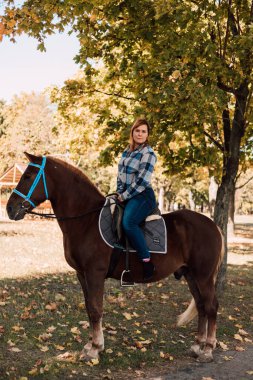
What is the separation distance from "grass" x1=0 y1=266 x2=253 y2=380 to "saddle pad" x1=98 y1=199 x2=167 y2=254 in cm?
164

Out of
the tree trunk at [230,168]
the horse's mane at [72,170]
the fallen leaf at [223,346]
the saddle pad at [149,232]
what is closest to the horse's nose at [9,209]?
the horse's mane at [72,170]

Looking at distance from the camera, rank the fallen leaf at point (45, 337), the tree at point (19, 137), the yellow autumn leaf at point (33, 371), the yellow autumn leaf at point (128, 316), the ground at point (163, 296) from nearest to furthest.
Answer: the yellow autumn leaf at point (33, 371), the ground at point (163, 296), the fallen leaf at point (45, 337), the yellow autumn leaf at point (128, 316), the tree at point (19, 137)

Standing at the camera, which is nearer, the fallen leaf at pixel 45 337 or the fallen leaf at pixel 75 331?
the fallen leaf at pixel 45 337

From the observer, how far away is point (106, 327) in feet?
24.6

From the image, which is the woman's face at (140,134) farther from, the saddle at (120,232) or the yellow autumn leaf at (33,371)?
the yellow autumn leaf at (33,371)

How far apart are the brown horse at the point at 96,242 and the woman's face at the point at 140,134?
→ 965 mm

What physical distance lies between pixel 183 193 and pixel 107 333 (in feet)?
198

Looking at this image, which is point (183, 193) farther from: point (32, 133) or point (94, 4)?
point (94, 4)

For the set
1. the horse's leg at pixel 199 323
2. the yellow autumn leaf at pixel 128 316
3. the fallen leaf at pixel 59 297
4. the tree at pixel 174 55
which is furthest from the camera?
the fallen leaf at pixel 59 297

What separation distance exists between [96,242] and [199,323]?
2244 mm

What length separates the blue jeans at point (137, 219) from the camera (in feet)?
19.5

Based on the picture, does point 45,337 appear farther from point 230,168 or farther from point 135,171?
point 230,168

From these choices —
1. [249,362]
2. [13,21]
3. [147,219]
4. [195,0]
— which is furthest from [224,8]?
[249,362]

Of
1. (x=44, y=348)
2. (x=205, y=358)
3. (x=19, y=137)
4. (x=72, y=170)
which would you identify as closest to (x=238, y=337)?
(x=205, y=358)
